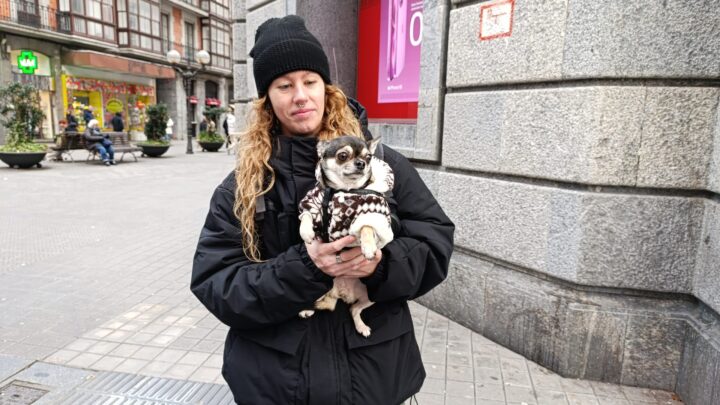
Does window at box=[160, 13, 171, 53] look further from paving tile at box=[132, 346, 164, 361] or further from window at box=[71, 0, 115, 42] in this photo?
paving tile at box=[132, 346, 164, 361]

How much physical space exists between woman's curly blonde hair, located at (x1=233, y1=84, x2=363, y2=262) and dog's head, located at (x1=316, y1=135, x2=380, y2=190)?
0.98 ft

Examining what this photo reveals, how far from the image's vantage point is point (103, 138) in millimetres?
17266

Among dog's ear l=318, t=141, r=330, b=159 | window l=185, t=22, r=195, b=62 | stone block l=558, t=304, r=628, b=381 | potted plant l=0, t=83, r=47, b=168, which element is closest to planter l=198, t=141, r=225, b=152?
potted plant l=0, t=83, r=47, b=168

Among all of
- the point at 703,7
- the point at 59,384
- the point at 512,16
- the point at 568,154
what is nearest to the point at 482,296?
the point at 568,154

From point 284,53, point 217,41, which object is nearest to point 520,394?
point 284,53

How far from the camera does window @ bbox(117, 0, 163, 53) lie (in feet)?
104

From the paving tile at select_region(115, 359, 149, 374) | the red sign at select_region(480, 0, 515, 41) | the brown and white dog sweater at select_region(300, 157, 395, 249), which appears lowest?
the paving tile at select_region(115, 359, 149, 374)

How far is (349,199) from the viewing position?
60.0 inches

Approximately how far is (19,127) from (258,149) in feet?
54.5

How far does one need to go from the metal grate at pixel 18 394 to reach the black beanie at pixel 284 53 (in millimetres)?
2946

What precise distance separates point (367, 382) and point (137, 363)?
113 inches

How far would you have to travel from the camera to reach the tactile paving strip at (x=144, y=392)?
338 cm

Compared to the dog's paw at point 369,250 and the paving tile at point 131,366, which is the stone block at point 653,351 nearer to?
the dog's paw at point 369,250

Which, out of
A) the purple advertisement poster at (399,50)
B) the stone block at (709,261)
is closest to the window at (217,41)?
the purple advertisement poster at (399,50)
